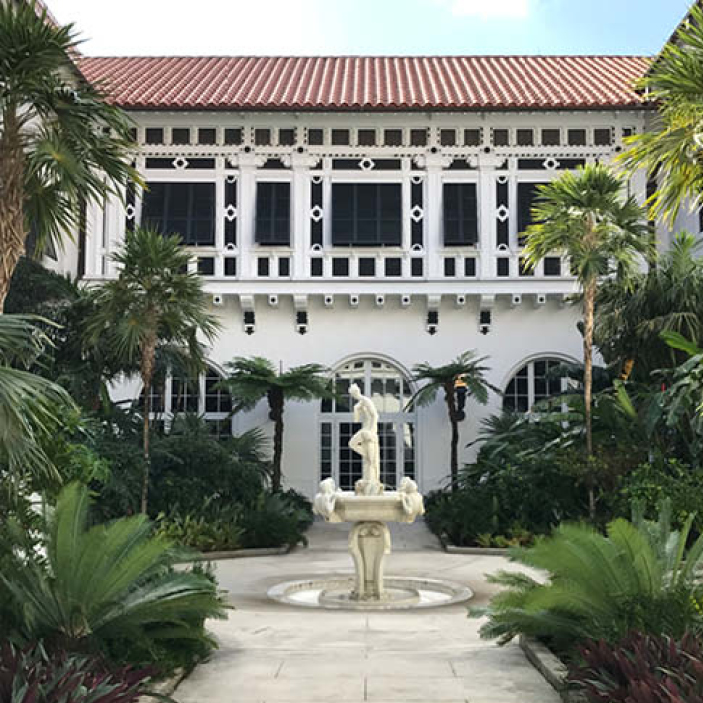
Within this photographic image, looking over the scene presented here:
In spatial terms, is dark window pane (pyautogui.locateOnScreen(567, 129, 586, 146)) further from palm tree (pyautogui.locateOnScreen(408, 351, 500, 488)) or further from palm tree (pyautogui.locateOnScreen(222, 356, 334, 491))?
palm tree (pyautogui.locateOnScreen(222, 356, 334, 491))

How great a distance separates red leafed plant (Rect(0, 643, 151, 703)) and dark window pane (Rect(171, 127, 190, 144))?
19488 mm

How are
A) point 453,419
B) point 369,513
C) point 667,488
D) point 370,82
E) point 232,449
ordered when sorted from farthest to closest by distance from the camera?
point 370,82, point 453,419, point 232,449, point 667,488, point 369,513

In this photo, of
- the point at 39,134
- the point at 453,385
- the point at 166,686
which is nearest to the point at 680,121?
the point at 39,134

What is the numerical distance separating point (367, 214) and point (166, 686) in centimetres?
1815

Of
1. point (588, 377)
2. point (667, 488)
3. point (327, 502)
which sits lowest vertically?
point (327, 502)

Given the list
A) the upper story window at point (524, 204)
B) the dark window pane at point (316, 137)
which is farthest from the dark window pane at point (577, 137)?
the dark window pane at point (316, 137)

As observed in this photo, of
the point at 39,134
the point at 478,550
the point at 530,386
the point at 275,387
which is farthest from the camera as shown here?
the point at 530,386

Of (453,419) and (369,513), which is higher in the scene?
(453,419)

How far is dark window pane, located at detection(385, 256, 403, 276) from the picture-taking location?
24.1 metres

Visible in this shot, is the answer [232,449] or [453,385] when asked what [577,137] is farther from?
[232,449]

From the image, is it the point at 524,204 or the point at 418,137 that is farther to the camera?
the point at 418,137

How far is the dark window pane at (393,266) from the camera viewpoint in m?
24.1

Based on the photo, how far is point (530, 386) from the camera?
968 inches

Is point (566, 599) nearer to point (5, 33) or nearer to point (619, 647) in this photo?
point (619, 647)
